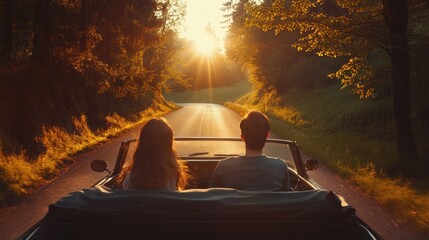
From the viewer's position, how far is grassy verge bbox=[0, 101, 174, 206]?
9531 mm

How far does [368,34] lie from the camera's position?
451 inches

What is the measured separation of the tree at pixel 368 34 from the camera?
11359 millimetres

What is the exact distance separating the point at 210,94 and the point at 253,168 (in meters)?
99.0

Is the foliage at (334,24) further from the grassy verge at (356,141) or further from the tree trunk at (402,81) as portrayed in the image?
the grassy verge at (356,141)

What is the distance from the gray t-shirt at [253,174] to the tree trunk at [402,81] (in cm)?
827

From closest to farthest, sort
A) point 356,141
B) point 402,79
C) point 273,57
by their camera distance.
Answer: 1. point 402,79
2. point 356,141
3. point 273,57

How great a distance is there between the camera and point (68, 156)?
552 inches

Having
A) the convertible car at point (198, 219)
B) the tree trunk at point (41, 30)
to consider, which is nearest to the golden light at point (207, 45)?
the tree trunk at point (41, 30)

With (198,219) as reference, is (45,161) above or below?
below

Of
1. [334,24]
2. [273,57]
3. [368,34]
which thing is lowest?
[273,57]

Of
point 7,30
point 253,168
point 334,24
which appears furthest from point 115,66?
point 253,168

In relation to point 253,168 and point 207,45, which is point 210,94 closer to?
point 207,45

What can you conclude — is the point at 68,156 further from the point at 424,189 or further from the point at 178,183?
the point at 178,183

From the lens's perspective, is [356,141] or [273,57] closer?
[356,141]
